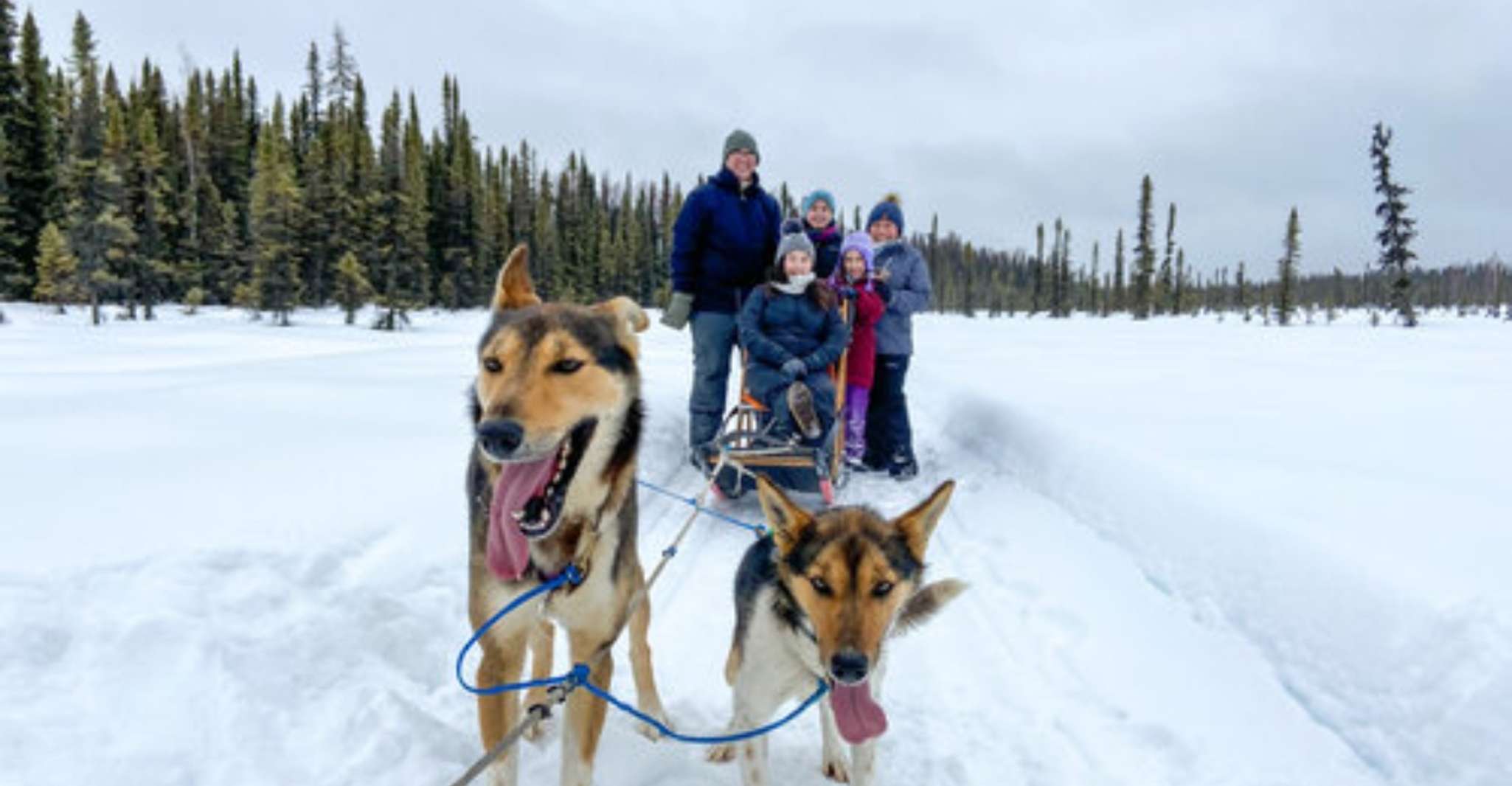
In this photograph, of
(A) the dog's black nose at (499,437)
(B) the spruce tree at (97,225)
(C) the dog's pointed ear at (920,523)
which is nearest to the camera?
(A) the dog's black nose at (499,437)

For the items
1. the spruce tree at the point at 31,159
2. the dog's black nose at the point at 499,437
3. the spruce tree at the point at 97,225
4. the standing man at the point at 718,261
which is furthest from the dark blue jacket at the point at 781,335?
the spruce tree at the point at 31,159

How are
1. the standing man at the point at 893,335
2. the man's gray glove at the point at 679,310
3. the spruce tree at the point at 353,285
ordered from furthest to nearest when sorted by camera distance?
the spruce tree at the point at 353,285 < the standing man at the point at 893,335 < the man's gray glove at the point at 679,310

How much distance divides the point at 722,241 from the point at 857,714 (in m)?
4.74

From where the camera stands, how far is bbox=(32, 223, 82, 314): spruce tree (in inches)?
1166

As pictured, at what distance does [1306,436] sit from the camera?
6027 mm

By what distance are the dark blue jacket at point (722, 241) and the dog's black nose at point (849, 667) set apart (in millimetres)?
4662

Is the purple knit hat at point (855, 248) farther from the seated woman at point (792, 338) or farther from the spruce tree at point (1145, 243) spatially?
the spruce tree at point (1145, 243)

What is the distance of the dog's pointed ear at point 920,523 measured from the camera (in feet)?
8.45

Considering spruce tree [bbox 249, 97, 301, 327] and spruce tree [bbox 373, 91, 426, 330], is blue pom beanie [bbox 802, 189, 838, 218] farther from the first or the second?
spruce tree [bbox 249, 97, 301, 327]

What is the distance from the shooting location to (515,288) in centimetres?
262

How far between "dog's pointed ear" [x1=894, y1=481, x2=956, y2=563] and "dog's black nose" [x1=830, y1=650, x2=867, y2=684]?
1.80 ft

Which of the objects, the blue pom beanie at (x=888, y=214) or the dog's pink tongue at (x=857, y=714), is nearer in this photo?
the dog's pink tongue at (x=857, y=714)

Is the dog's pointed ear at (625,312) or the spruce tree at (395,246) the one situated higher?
the spruce tree at (395,246)

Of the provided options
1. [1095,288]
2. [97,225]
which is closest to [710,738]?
[97,225]
